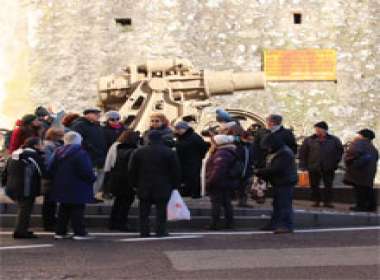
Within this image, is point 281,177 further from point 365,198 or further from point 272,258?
point 365,198

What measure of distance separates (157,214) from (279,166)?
1.61 metres

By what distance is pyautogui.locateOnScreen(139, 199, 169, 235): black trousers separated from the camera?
427 inches

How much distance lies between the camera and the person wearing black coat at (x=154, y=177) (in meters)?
10.8

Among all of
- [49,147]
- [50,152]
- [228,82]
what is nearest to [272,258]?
[50,152]

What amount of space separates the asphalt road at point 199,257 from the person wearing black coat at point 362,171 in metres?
2.62

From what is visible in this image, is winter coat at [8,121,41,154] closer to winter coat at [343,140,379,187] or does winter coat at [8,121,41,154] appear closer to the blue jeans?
the blue jeans

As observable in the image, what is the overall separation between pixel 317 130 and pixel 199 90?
5.85 m

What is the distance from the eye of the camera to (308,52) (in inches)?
1144

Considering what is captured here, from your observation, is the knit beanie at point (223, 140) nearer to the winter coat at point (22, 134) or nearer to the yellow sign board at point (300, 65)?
the winter coat at point (22, 134)

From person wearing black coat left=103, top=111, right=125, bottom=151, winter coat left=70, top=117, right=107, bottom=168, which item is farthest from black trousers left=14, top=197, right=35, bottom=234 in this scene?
person wearing black coat left=103, top=111, right=125, bottom=151

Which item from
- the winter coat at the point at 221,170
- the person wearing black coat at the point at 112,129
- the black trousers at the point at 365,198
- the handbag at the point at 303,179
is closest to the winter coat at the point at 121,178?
the winter coat at the point at 221,170

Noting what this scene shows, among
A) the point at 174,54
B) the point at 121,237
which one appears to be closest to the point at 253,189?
the point at 121,237

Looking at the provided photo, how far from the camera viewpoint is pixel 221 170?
1187 cm

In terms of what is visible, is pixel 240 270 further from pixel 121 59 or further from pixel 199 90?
pixel 121 59
